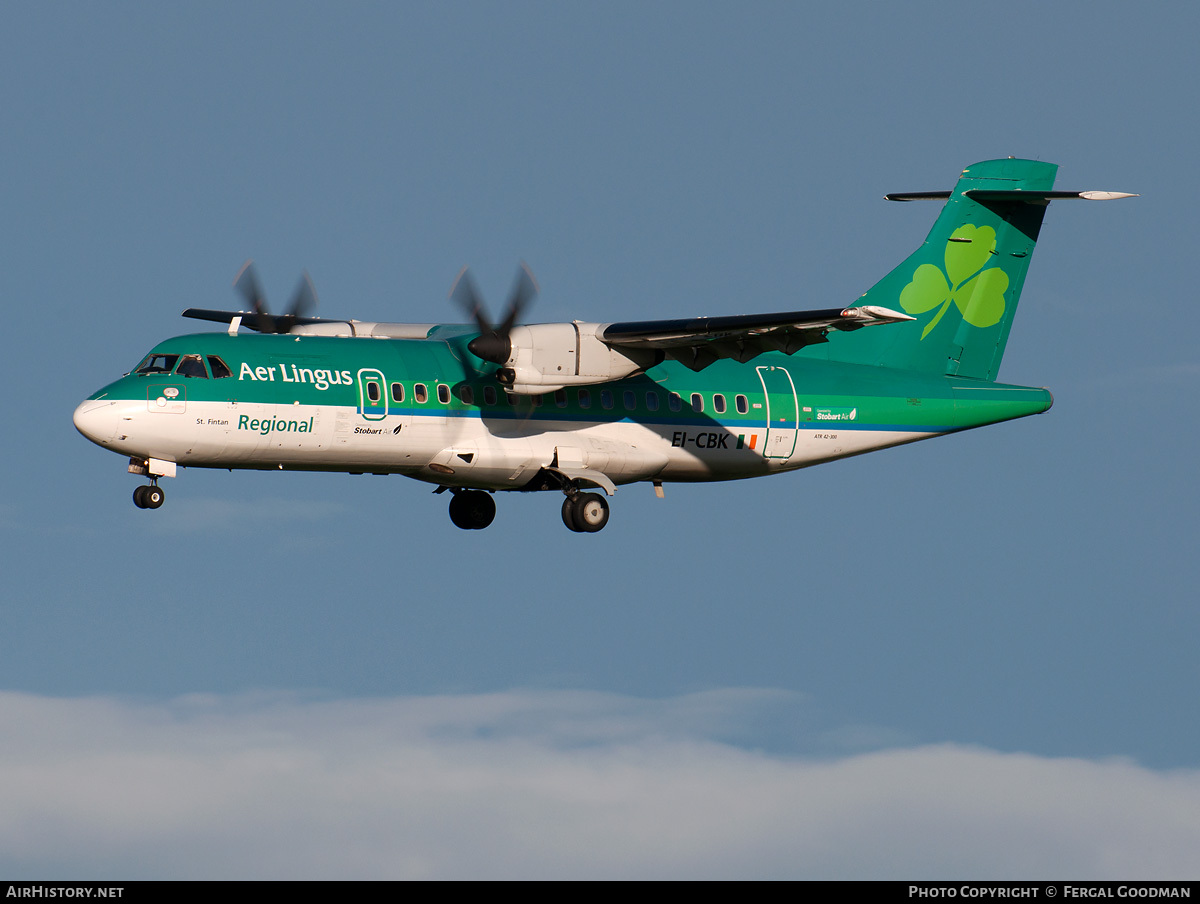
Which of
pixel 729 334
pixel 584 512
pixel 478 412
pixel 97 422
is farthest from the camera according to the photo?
pixel 584 512

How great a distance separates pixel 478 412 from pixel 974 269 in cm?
1040

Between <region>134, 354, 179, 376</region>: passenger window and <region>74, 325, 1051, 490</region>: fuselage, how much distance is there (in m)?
0.02

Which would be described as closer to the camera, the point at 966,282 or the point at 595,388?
the point at 595,388

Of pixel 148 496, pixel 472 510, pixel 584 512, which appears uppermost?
pixel 584 512

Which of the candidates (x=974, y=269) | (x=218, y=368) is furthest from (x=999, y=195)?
(x=218, y=368)

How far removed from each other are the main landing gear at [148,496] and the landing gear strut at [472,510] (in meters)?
5.75

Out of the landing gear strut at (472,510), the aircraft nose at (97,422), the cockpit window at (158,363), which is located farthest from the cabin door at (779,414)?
the aircraft nose at (97,422)

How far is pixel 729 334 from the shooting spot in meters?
26.2

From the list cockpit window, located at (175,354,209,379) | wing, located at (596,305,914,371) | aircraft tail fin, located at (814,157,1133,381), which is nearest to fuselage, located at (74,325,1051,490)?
cockpit window, located at (175,354,209,379)

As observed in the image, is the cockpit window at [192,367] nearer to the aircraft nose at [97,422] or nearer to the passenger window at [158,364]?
the passenger window at [158,364]

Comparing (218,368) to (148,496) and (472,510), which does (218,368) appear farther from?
(472,510)

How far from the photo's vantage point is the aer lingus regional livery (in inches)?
985

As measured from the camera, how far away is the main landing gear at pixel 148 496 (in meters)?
24.7
